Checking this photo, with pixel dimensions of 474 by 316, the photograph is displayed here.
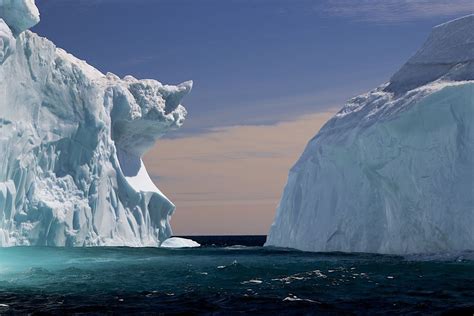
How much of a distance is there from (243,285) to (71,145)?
2322 centimetres

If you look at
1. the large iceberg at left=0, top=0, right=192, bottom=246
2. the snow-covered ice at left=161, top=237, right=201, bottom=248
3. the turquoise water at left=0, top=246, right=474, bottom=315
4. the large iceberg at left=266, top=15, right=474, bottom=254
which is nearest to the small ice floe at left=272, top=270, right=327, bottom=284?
the turquoise water at left=0, top=246, right=474, bottom=315

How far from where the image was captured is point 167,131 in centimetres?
5306

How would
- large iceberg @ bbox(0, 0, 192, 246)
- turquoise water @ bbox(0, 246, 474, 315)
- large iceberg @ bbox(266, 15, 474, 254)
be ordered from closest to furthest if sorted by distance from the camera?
turquoise water @ bbox(0, 246, 474, 315) → large iceberg @ bbox(266, 15, 474, 254) → large iceberg @ bbox(0, 0, 192, 246)

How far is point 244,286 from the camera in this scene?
23.2 meters

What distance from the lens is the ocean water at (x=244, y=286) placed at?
1817 cm

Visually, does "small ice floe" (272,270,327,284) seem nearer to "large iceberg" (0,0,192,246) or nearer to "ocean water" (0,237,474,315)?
"ocean water" (0,237,474,315)

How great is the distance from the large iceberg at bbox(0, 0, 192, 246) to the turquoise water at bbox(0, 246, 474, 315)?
5246 millimetres

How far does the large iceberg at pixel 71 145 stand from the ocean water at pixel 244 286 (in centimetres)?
528

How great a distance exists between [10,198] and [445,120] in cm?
2353

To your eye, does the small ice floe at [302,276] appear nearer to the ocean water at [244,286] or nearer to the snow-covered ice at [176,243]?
the ocean water at [244,286]


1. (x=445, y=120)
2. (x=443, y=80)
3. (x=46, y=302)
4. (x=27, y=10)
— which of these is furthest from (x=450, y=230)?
(x=27, y=10)

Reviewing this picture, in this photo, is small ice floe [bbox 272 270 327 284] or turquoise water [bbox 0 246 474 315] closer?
turquoise water [bbox 0 246 474 315]

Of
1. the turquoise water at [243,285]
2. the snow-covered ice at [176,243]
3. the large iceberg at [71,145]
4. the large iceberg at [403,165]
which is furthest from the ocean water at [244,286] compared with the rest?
the snow-covered ice at [176,243]

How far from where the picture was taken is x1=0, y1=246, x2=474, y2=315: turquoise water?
1833 centimetres
